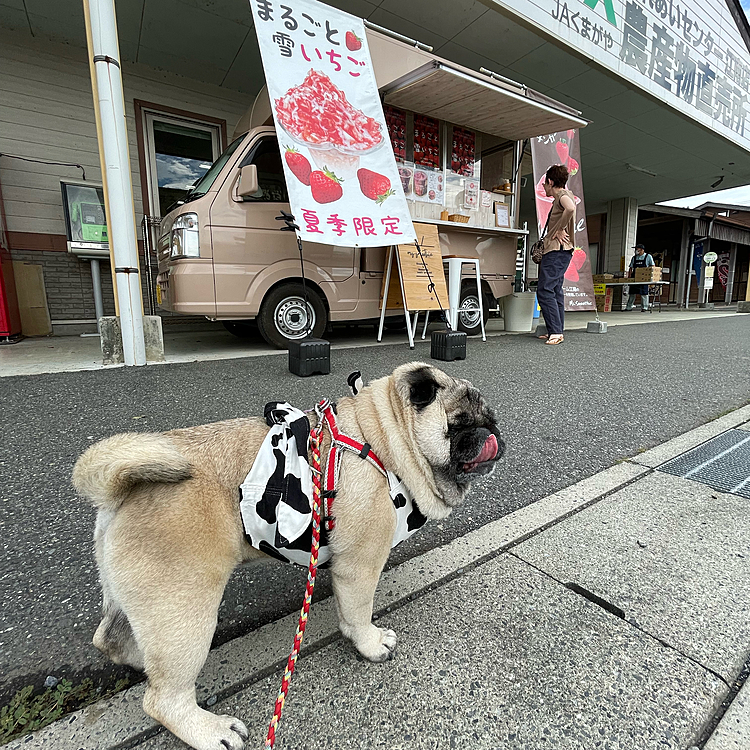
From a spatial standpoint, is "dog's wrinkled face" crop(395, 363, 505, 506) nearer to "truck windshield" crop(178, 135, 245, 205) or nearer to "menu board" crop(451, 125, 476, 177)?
"truck windshield" crop(178, 135, 245, 205)

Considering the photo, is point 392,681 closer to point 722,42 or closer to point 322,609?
point 322,609

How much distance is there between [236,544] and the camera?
107 centimetres

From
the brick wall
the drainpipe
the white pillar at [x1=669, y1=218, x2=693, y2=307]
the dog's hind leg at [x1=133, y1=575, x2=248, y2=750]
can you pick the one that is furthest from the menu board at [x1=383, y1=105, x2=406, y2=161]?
the white pillar at [x1=669, y1=218, x2=693, y2=307]

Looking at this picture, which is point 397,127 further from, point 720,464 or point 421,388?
point 421,388

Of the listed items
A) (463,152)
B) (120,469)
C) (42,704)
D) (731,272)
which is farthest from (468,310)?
(731,272)

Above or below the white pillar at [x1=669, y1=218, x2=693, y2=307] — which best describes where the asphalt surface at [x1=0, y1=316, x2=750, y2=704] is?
below

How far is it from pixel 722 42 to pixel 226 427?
15616 millimetres

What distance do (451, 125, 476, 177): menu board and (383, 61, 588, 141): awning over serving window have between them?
14.8 inches

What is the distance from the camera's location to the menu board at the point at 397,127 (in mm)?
6785

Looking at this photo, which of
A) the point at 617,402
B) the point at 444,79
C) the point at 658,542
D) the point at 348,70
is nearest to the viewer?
the point at 658,542

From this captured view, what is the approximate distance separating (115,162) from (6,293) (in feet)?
11.6

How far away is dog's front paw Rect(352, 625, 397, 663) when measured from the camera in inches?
47.6

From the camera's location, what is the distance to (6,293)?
6148 millimetres

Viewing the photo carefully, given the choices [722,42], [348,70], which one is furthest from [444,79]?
[722,42]
